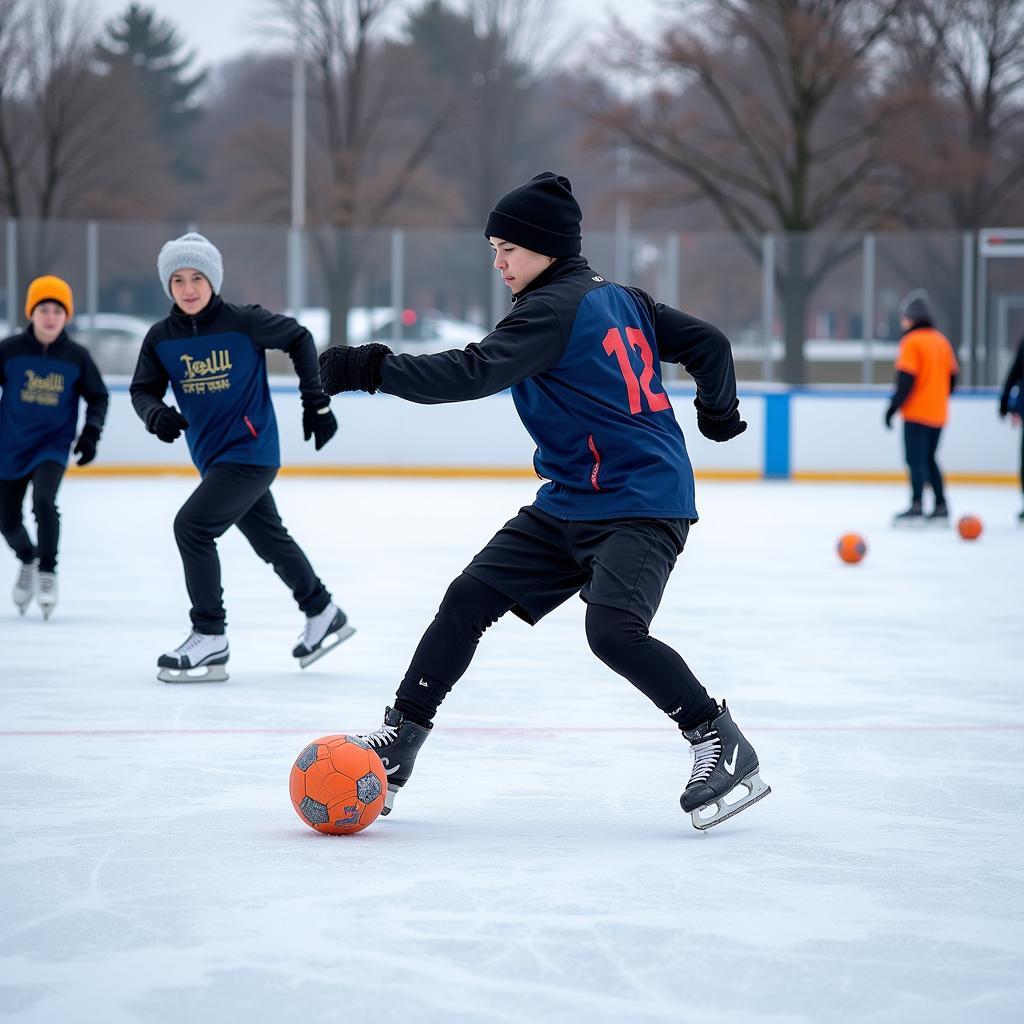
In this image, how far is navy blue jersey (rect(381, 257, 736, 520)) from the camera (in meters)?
3.49

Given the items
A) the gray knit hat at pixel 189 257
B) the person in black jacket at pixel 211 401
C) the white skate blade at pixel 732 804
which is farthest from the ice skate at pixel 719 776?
the gray knit hat at pixel 189 257

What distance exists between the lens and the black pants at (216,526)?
17.9 ft

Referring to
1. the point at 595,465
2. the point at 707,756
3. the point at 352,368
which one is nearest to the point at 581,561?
the point at 595,465

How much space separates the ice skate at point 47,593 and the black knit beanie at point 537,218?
3.88 metres

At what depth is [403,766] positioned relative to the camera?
3.76 m

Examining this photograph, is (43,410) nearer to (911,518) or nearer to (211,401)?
(211,401)

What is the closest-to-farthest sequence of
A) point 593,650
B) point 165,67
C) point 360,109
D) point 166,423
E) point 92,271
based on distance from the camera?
point 593,650 < point 166,423 < point 92,271 < point 360,109 < point 165,67

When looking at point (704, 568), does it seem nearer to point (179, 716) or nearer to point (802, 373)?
point (179, 716)

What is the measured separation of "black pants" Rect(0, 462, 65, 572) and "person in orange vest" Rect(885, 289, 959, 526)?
A: 249 inches

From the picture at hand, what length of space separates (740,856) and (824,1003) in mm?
878

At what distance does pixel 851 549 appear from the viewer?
30.3 ft

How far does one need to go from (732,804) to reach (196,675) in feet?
7.84

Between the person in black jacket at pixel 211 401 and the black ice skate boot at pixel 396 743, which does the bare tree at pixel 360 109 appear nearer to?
the person in black jacket at pixel 211 401

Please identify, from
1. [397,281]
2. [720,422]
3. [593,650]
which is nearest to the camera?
[593,650]
